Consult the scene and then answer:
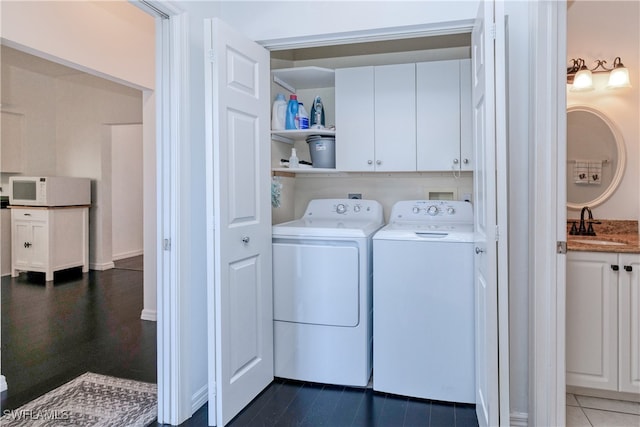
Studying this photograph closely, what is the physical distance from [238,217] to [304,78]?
1323 millimetres

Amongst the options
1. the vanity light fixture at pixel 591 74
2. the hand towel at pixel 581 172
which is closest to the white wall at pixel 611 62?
the vanity light fixture at pixel 591 74

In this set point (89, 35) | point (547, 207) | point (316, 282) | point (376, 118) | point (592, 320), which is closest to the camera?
point (547, 207)

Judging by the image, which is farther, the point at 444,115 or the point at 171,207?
the point at 444,115

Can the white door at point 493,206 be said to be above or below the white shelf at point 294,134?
below

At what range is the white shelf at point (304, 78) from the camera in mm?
2711

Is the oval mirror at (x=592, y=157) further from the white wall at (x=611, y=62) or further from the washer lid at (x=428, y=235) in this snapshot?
the washer lid at (x=428, y=235)

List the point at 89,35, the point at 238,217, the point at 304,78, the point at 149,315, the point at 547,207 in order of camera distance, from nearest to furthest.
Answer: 1. the point at 547,207
2. the point at 238,217
3. the point at 304,78
4. the point at 89,35
5. the point at 149,315

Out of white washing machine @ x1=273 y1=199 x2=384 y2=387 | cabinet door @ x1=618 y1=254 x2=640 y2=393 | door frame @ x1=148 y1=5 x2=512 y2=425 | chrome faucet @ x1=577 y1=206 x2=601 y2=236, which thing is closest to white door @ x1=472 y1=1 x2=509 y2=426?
door frame @ x1=148 y1=5 x2=512 y2=425

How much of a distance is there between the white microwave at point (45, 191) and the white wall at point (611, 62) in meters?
5.39

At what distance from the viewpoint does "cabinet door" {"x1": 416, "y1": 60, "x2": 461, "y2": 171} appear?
8.55ft

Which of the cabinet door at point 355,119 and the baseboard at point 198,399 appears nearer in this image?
the baseboard at point 198,399

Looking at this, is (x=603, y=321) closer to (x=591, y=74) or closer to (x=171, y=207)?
(x=591, y=74)

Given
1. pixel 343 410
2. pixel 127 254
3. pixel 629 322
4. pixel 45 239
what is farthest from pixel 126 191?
pixel 629 322

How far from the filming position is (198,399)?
6.84 ft
